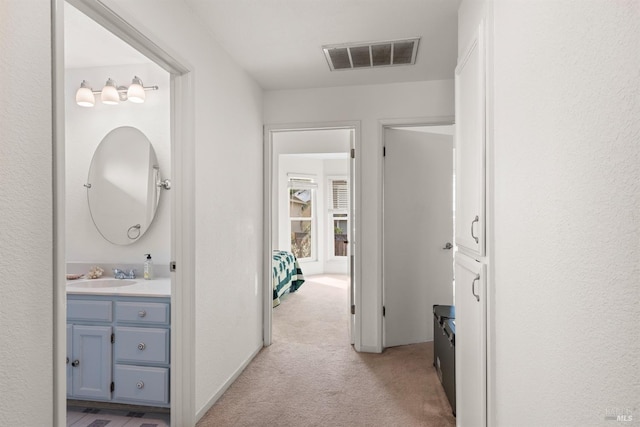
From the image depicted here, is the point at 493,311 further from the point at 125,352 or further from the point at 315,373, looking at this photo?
the point at 125,352

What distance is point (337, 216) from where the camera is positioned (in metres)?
7.38

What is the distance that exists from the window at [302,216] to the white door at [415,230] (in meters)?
3.83

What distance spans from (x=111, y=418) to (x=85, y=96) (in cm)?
231

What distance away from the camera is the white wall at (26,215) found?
1006 millimetres

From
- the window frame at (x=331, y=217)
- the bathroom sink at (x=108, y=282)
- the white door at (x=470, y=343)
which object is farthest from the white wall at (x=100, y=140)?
the window frame at (x=331, y=217)

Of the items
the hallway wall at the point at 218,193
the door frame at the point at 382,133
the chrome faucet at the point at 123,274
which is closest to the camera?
the hallway wall at the point at 218,193

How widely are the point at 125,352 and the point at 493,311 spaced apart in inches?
84.9

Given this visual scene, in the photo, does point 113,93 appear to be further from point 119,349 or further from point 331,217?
point 331,217

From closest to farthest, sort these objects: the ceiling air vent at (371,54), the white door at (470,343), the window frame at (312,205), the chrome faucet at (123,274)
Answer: the white door at (470,343), the ceiling air vent at (371,54), the chrome faucet at (123,274), the window frame at (312,205)

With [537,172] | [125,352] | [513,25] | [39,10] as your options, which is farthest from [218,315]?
[513,25]

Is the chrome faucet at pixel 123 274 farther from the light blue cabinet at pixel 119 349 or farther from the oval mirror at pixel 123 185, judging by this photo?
the light blue cabinet at pixel 119 349

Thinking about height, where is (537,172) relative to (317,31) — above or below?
below

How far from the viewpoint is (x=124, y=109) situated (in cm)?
288

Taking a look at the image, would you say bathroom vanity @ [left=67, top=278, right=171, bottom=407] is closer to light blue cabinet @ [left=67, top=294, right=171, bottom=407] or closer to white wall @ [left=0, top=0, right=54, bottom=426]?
light blue cabinet @ [left=67, top=294, right=171, bottom=407]
